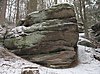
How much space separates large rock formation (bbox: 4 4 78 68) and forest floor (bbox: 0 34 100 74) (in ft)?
2.25

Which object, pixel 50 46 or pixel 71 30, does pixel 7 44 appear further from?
pixel 71 30

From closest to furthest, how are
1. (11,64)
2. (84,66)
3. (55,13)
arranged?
(11,64), (84,66), (55,13)

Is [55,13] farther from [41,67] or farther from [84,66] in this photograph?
[41,67]

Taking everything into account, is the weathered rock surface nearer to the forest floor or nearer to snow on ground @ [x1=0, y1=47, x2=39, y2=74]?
the forest floor

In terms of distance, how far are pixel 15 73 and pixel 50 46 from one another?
127 inches

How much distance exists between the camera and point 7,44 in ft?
38.4

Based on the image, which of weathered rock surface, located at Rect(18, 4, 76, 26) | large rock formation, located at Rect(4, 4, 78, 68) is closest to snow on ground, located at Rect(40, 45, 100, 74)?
large rock formation, located at Rect(4, 4, 78, 68)

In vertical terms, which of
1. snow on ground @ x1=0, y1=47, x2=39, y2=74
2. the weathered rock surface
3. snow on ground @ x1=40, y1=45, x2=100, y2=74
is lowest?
snow on ground @ x1=40, y1=45, x2=100, y2=74

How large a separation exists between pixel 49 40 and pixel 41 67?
203 cm

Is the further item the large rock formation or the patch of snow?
the large rock formation

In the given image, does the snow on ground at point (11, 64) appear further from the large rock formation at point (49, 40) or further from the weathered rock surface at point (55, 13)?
the weathered rock surface at point (55, 13)

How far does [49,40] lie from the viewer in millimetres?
11188

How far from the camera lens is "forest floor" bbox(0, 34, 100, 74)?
29.6ft

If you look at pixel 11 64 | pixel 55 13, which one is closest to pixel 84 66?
pixel 55 13
